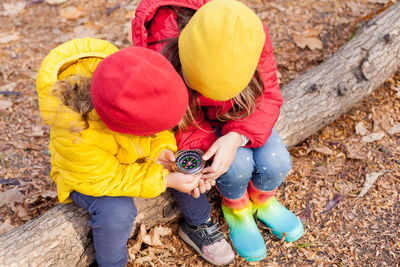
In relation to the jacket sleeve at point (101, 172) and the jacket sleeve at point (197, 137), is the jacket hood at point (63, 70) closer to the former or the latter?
the jacket sleeve at point (101, 172)

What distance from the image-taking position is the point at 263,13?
4.44 m

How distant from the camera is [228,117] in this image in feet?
7.47

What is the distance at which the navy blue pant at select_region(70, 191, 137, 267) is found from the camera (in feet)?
6.80

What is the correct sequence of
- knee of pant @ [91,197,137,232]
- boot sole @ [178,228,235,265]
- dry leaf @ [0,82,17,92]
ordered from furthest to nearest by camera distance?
dry leaf @ [0,82,17,92] < boot sole @ [178,228,235,265] < knee of pant @ [91,197,137,232]

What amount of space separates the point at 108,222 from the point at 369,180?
1.94 metres

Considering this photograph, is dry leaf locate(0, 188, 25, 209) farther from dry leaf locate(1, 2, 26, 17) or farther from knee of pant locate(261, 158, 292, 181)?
dry leaf locate(1, 2, 26, 17)

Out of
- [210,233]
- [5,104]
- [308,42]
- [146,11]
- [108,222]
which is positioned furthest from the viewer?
[308,42]

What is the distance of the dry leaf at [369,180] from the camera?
A: 8.95 ft

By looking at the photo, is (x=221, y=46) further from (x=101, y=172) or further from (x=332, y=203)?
(x=332, y=203)

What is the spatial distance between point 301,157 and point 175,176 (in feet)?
4.49

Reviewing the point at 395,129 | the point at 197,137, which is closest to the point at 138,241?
the point at 197,137

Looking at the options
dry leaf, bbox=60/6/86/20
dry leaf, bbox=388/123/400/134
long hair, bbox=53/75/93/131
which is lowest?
dry leaf, bbox=388/123/400/134

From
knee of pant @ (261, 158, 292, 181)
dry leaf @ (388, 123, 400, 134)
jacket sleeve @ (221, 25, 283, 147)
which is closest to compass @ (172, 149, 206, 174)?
jacket sleeve @ (221, 25, 283, 147)

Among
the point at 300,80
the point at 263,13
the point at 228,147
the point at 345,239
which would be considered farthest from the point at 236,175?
the point at 263,13
